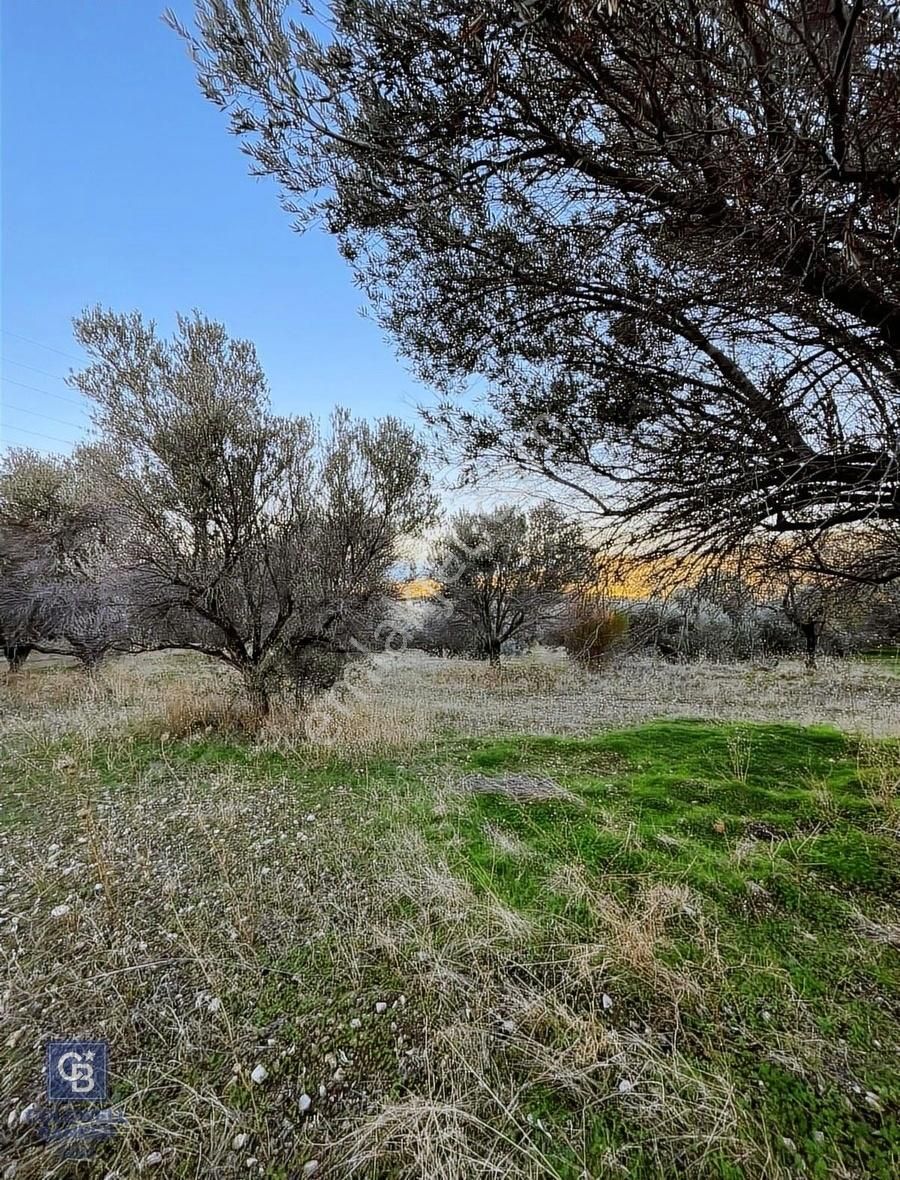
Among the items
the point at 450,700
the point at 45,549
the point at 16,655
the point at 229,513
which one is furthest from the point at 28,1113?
the point at 16,655

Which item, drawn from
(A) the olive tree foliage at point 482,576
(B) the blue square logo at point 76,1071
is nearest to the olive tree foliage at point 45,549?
(B) the blue square logo at point 76,1071

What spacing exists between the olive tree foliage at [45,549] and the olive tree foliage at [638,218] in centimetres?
691

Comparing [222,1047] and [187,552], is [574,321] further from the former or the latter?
[187,552]

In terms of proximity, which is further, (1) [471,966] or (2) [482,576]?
(2) [482,576]

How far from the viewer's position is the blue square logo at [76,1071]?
54.9 inches

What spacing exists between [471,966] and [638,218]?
10.6 ft

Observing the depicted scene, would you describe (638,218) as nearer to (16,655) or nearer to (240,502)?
(240,502)

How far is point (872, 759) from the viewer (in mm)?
3822

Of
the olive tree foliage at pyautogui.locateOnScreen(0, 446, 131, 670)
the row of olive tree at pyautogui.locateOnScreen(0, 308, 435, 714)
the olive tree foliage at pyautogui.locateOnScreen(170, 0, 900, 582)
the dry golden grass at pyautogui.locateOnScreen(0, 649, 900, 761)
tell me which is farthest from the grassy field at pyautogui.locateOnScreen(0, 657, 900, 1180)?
the olive tree foliage at pyautogui.locateOnScreen(0, 446, 131, 670)

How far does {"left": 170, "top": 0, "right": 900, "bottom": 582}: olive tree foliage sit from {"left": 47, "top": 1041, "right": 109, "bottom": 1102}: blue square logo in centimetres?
314

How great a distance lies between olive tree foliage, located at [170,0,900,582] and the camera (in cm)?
140

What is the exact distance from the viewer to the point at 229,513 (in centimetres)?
548

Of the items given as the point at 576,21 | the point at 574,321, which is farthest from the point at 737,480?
the point at 576,21

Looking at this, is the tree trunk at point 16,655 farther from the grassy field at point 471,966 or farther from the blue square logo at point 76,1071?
the blue square logo at point 76,1071
